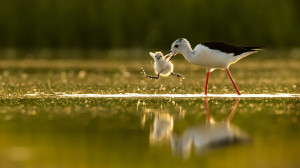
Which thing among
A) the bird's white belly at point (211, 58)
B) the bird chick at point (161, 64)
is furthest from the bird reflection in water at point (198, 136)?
the bird chick at point (161, 64)

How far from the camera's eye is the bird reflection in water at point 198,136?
7880mm

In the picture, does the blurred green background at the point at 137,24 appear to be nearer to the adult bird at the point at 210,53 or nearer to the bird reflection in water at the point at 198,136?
the adult bird at the point at 210,53

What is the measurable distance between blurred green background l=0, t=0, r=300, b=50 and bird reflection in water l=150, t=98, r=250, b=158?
42.8 m

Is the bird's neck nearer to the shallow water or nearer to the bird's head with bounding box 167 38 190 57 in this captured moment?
the bird's head with bounding box 167 38 190 57

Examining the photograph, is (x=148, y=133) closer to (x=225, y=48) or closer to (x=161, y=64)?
(x=225, y=48)

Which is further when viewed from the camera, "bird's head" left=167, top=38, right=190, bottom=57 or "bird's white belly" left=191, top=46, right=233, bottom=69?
"bird's head" left=167, top=38, right=190, bottom=57

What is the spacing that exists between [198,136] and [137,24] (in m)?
46.5

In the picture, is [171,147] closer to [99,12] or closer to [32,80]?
[32,80]

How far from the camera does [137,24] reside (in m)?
54.8

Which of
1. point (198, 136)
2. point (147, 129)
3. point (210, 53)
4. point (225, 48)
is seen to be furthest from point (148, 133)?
point (225, 48)

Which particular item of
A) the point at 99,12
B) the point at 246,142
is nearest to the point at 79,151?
the point at 246,142

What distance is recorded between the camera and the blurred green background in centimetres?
5325

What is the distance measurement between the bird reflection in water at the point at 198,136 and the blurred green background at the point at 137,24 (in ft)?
140

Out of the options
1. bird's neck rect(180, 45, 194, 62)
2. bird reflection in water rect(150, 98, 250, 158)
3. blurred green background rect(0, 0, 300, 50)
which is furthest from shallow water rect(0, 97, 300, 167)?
blurred green background rect(0, 0, 300, 50)
